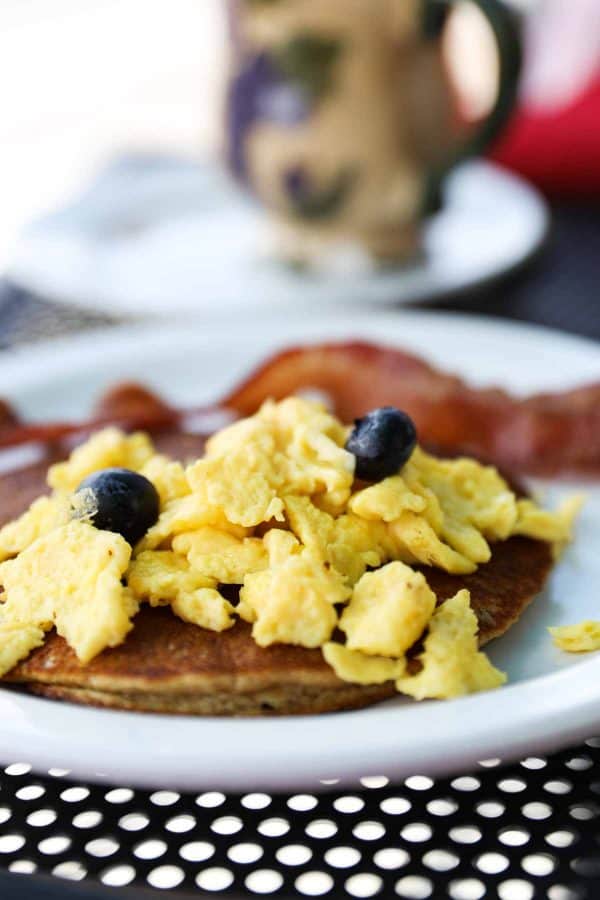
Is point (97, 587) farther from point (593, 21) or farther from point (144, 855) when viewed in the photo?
point (593, 21)

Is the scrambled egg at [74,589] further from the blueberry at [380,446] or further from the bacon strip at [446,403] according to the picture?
the bacon strip at [446,403]

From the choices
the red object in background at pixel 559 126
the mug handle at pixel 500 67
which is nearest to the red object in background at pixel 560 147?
the red object in background at pixel 559 126

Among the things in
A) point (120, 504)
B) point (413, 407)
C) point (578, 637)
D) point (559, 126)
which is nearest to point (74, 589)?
point (120, 504)

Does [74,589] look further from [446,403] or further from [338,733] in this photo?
[446,403]

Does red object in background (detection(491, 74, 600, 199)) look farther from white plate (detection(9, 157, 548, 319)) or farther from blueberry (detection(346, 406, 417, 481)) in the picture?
blueberry (detection(346, 406, 417, 481))

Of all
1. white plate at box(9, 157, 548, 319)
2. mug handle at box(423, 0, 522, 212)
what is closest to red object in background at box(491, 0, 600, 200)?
white plate at box(9, 157, 548, 319)
